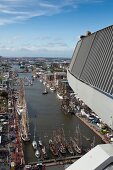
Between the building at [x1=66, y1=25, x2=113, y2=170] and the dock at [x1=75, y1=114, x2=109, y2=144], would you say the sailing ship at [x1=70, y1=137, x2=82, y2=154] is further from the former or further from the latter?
the building at [x1=66, y1=25, x2=113, y2=170]

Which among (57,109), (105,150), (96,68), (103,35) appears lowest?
(57,109)

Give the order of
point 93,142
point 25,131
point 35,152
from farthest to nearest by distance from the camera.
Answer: point 25,131 < point 93,142 < point 35,152

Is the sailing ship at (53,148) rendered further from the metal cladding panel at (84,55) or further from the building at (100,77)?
the building at (100,77)

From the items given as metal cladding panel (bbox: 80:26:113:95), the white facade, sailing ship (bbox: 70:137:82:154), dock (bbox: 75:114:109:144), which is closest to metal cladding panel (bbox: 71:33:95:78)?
metal cladding panel (bbox: 80:26:113:95)

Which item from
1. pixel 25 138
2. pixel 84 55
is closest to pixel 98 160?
pixel 84 55

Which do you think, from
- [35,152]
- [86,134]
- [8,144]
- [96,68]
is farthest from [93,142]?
[96,68]

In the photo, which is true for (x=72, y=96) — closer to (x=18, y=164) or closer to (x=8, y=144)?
(x=8, y=144)

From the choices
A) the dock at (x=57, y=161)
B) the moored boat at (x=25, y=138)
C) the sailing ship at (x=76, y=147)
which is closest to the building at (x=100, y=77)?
the dock at (x=57, y=161)

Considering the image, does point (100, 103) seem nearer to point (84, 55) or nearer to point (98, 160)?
Answer: point (98, 160)
